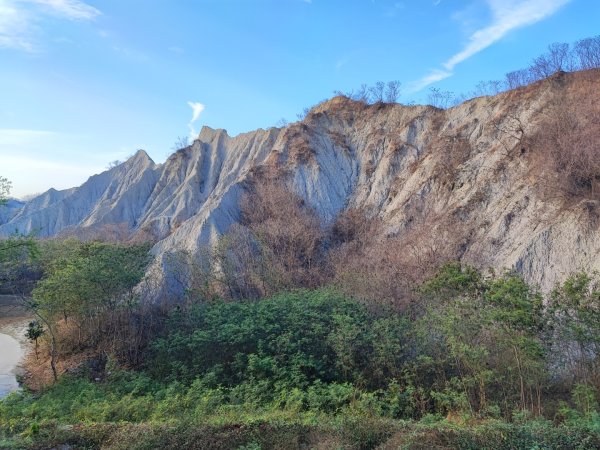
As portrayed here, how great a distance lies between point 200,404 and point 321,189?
62.0 ft

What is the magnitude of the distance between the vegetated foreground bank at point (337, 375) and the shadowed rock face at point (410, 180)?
18.4ft

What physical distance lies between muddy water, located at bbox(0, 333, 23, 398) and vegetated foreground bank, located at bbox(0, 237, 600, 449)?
210cm

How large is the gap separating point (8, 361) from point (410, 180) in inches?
794

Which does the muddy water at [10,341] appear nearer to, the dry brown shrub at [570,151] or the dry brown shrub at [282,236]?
the dry brown shrub at [282,236]

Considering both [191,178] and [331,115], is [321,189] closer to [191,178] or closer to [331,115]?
[331,115]

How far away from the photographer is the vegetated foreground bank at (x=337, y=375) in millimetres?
6152

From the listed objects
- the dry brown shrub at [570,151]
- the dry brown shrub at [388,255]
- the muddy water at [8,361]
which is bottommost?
the muddy water at [8,361]

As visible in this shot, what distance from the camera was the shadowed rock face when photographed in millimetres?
15406

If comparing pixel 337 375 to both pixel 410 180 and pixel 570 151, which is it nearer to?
pixel 570 151

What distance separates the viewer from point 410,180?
23.5m

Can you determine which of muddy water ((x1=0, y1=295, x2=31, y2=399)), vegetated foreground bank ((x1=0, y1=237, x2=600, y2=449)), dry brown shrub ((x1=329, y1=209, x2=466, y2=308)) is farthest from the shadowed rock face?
muddy water ((x1=0, y1=295, x2=31, y2=399))

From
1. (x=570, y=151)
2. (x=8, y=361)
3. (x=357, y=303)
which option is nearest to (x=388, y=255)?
(x=357, y=303)

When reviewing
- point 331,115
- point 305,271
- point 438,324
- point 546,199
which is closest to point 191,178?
point 331,115

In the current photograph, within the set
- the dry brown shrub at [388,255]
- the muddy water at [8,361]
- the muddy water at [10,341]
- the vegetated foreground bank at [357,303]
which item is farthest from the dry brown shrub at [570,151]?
the muddy water at [8,361]
